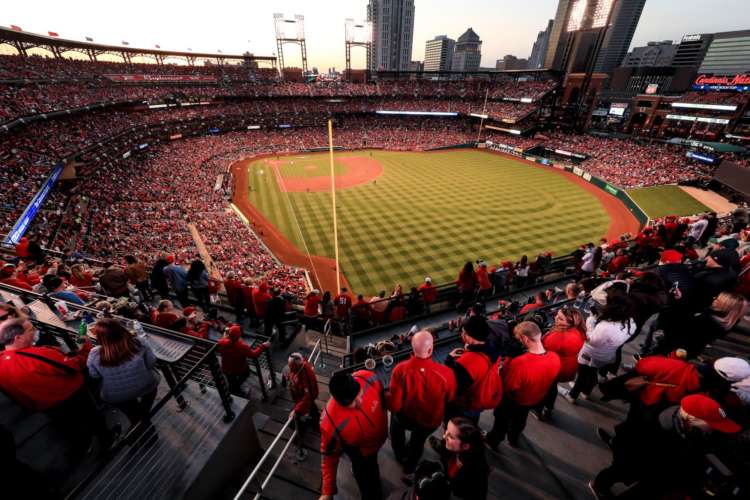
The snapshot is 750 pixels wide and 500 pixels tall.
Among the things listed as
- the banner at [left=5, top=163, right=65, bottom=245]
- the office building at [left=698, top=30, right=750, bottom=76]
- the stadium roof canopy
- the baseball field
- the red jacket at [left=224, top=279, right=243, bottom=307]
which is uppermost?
the office building at [left=698, top=30, right=750, bottom=76]

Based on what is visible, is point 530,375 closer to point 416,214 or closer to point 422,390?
point 422,390

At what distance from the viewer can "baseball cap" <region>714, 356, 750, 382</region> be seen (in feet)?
10.3

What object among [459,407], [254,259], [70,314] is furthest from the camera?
[254,259]

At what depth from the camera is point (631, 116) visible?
7025 centimetres

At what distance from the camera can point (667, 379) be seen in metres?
3.54

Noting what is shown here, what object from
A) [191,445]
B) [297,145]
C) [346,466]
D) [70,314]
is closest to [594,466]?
[346,466]

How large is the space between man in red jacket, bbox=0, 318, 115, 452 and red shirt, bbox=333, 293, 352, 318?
6.22 m

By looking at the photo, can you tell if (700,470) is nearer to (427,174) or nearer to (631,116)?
(427,174)

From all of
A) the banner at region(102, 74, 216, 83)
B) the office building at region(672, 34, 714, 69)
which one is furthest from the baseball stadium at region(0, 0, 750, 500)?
the office building at region(672, 34, 714, 69)

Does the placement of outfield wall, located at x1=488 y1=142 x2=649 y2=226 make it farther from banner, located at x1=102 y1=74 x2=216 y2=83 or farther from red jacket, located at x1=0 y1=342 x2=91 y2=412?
banner, located at x1=102 y1=74 x2=216 y2=83

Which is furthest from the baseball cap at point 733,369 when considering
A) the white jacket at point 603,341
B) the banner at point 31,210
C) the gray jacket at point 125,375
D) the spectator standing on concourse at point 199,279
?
the banner at point 31,210

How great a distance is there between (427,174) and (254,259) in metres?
27.5

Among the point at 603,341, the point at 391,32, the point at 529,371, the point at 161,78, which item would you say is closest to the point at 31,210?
the point at 529,371

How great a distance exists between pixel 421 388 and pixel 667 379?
279 centimetres
